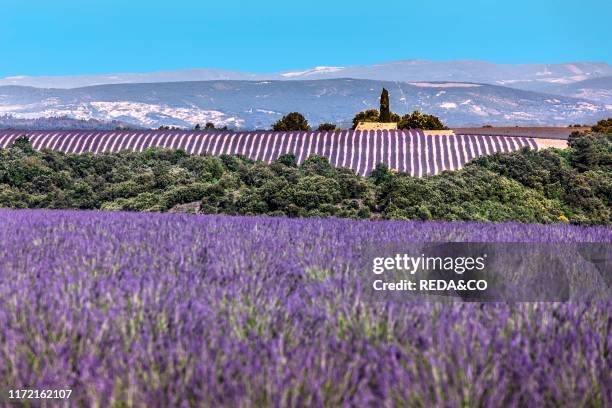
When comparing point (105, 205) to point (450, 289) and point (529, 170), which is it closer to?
point (529, 170)

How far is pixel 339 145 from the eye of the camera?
32250 millimetres

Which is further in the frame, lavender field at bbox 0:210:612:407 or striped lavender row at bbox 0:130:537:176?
striped lavender row at bbox 0:130:537:176

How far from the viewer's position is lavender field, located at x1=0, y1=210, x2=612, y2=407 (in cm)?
235

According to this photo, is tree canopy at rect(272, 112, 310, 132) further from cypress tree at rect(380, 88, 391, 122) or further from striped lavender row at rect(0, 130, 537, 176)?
striped lavender row at rect(0, 130, 537, 176)

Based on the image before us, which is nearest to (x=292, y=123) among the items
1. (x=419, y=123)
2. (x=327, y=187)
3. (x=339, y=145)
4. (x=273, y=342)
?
(x=419, y=123)

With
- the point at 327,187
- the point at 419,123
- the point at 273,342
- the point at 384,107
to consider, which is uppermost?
the point at 384,107

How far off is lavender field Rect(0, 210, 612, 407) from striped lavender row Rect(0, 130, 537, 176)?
25154 millimetres

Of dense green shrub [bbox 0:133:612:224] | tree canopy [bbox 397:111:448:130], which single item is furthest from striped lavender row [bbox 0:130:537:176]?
tree canopy [bbox 397:111:448:130]

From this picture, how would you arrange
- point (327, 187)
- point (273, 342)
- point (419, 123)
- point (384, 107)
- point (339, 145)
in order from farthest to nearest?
point (384, 107), point (419, 123), point (339, 145), point (327, 187), point (273, 342)

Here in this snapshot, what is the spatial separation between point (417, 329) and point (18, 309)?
1756 millimetres

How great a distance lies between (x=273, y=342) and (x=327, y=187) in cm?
1033

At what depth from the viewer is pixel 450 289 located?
155 inches

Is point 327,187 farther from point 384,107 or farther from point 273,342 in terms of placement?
point 384,107

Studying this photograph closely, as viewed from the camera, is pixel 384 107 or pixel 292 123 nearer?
pixel 384 107
